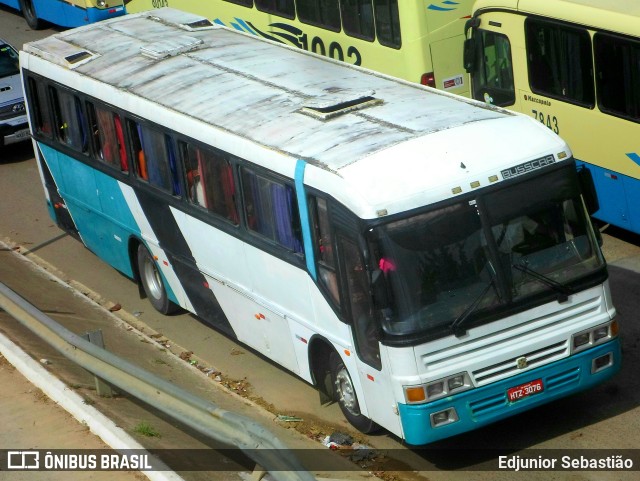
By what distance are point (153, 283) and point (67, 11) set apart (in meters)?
13.0

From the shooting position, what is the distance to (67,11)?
25250 millimetres

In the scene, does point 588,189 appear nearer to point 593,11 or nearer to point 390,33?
point 593,11

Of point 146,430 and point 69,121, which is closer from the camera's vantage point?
point 146,430

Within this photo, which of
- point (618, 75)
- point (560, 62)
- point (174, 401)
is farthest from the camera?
point (560, 62)

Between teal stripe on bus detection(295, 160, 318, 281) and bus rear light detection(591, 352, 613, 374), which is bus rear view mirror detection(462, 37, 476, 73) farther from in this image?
bus rear light detection(591, 352, 613, 374)

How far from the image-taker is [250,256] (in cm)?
1120

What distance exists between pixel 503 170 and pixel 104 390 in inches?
149

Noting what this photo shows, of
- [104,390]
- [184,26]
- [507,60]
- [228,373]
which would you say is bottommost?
[228,373]

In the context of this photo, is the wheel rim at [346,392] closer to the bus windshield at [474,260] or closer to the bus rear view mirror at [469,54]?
the bus windshield at [474,260]

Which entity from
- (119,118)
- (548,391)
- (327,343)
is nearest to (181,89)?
(119,118)

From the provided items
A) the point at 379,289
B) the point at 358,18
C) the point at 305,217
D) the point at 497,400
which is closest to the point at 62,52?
the point at 358,18

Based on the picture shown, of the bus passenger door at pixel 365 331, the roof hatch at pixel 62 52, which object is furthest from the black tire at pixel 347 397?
the roof hatch at pixel 62 52

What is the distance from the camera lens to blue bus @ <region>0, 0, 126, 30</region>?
2414 centimetres

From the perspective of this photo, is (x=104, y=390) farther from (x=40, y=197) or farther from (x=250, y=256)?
(x=40, y=197)
